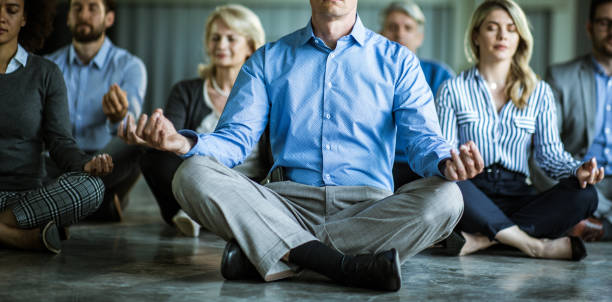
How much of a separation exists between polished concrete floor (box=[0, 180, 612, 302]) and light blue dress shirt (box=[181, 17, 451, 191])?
36cm

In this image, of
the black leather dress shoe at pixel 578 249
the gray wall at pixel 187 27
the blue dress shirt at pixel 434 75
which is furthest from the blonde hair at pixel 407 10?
the gray wall at pixel 187 27

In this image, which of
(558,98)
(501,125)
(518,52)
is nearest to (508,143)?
(501,125)

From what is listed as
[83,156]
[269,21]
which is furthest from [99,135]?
[269,21]

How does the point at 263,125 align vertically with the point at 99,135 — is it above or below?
above

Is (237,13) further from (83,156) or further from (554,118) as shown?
(554,118)

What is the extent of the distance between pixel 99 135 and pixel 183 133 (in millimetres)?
1631

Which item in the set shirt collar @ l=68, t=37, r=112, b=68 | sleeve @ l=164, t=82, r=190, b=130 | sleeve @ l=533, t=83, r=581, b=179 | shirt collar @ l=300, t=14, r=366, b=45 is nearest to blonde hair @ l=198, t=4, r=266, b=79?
sleeve @ l=164, t=82, r=190, b=130

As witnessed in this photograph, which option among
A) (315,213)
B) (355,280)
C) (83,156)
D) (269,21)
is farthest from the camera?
(269,21)

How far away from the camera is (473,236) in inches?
98.8

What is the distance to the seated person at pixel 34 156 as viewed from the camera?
7.57ft

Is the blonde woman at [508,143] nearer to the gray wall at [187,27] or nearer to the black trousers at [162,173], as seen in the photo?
the black trousers at [162,173]

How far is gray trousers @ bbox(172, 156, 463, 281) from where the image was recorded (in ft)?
5.87

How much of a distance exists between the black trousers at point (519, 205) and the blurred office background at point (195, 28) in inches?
256

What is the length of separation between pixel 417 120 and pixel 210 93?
1488mm
